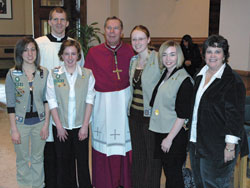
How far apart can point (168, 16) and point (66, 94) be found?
21.3 feet

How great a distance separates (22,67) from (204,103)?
1488mm

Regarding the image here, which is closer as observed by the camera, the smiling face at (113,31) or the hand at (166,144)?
the hand at (166,144)

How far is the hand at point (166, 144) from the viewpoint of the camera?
2209 mm

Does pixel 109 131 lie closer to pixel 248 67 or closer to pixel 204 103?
pixel 204 103

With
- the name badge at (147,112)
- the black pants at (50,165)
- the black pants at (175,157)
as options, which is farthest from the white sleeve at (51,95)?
the black pants at (175,157)

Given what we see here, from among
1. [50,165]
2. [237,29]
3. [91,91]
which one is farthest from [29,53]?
[237,29]

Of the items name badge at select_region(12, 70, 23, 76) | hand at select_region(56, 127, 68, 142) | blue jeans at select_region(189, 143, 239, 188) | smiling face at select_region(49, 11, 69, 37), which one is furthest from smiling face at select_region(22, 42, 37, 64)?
blue jeans at select_region(189, 143, 239, 188)

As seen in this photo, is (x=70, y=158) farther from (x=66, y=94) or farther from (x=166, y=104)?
(x=166, y=104)

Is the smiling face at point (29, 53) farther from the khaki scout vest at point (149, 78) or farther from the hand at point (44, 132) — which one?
the khaki scout vest at point (149, 78)

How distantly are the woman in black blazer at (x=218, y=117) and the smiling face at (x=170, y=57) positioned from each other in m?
0.22

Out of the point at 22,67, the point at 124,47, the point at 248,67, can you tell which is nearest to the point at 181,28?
the point at 248,67

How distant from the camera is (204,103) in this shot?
2023mm

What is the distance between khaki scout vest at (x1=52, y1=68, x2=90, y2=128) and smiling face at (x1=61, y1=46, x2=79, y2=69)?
10 centimetres

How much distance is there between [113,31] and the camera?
2.67m
